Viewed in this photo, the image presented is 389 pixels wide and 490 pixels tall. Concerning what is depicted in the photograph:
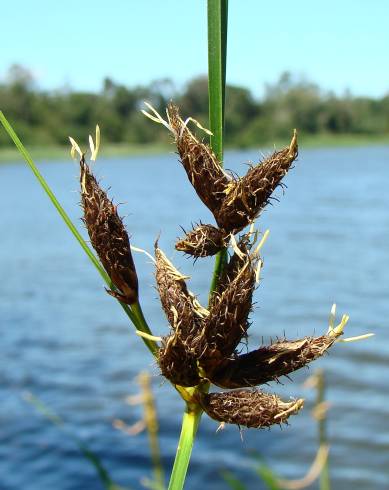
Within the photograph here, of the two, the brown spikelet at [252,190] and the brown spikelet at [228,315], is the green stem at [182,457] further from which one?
the brown spikelet at [252,190]

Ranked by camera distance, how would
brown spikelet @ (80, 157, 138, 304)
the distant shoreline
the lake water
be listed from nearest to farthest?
brown spikelet @ (80, 157, 138, 304) < the lake water < the distant shoreline

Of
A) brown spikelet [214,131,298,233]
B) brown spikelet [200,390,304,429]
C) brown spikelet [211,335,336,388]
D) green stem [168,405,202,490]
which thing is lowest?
green stem [168,405,202,490]

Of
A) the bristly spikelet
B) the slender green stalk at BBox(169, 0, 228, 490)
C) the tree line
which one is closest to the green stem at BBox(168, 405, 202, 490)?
the slender green stalk at BBox(169, 0, 228, 490)

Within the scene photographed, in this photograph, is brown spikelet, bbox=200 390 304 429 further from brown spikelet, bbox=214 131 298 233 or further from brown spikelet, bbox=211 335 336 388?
brown spikelet, bbox=214 131 298 233

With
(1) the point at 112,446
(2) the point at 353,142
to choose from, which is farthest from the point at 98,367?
(2) the point at 353,142

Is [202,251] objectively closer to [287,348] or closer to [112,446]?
[287,348]
